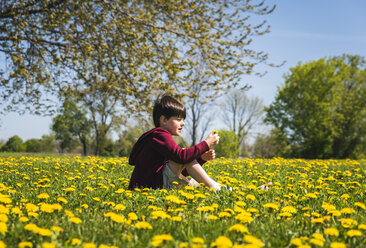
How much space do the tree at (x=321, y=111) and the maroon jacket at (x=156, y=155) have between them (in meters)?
26.8

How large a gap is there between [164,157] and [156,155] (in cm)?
11

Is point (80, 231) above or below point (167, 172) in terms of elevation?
below

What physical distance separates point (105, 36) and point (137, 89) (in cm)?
179

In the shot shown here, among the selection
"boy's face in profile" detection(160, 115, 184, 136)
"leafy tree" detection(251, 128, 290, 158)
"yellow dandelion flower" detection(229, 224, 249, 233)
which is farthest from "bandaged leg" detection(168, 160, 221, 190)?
"leafy tree" detection(251, 128, 290, 158)

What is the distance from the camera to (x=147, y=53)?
8.05 m

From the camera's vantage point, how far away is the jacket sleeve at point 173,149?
3225 millimetres

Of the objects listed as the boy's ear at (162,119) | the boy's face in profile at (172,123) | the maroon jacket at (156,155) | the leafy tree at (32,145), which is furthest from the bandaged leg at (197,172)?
the leafy tree at (32,145)

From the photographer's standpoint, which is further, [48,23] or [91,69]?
[91,69]

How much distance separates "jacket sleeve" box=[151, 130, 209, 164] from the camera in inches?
127

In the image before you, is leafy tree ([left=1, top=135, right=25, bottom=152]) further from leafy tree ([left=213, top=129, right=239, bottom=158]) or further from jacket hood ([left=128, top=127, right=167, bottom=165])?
jacket hood ([left=128, top=127, right=167, bottom=165])

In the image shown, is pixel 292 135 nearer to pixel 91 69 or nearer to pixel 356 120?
pixel 356 120

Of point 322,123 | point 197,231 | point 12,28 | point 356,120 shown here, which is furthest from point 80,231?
point 356,120

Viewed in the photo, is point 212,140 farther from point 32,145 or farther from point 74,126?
point 32,145

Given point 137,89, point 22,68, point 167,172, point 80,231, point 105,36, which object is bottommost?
point 80,231
